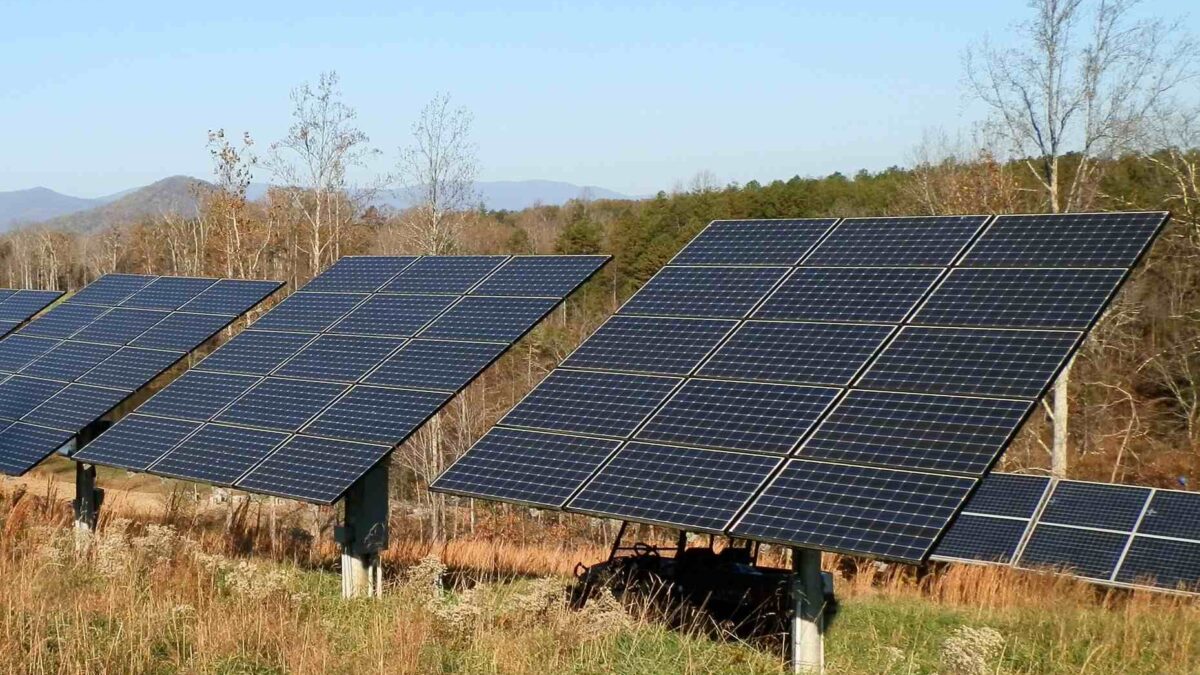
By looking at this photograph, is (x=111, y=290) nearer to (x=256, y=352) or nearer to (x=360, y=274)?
(x=360, y=274)

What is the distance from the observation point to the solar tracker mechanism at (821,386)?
902 cm

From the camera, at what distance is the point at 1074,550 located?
16000 millimetres

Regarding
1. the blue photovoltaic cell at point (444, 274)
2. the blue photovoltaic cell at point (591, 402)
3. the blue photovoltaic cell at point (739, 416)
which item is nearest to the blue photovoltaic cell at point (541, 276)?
the blue photovoltaic cell at point (444, 274)

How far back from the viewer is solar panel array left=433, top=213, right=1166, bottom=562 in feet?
29.6

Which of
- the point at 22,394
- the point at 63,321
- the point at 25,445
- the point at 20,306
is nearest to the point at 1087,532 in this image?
the point at 25,445

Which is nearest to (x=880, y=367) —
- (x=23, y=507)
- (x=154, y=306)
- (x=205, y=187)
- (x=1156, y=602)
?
(x=1156, y=602)

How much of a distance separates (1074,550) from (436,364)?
9.08 meters

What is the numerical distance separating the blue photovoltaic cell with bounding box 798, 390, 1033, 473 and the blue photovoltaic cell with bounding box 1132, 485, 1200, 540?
7.99 meters

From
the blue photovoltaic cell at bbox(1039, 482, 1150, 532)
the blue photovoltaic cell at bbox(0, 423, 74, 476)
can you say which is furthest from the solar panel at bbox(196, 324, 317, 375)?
the blue photovoltaic cell at bbox(1039, 482, 1150, 532)

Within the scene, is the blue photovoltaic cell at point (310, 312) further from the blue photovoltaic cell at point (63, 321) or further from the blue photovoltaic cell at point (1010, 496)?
the blue photovoltaic cell at point (1010, 496)

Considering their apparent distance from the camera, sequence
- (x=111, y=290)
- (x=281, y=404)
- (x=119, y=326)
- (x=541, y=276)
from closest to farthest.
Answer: (x=281, y=404)
(x=541, y=276)
(x=119, y=326)
(x=111, y=290)

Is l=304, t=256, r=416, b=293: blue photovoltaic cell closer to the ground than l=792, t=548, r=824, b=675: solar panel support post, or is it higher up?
higher up

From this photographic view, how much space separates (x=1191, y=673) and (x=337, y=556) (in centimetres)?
1156

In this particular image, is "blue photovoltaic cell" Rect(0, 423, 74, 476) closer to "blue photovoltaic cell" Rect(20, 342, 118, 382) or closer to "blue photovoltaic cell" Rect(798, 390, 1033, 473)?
"blue photovoltaic cell" Rect(20, 342, 118, 382)
